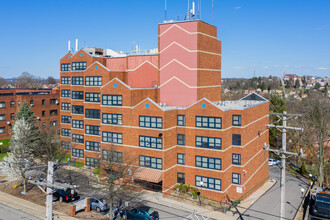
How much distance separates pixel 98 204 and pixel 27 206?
805cm

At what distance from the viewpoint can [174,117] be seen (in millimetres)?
33906

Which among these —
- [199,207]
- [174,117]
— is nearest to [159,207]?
[199,207]

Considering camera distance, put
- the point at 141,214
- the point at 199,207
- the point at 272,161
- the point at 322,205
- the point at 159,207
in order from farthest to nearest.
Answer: the point at 272,161
the point at 199,207
the point at 159,207
the point at 322,205
the point at 141,214

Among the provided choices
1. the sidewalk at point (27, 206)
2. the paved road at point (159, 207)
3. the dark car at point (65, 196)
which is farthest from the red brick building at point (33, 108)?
the dark car at point (65, 196)

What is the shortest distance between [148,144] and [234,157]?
9.93 m

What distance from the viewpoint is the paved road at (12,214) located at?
27891mm

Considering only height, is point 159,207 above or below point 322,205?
below

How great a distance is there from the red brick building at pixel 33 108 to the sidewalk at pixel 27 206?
83.8ft

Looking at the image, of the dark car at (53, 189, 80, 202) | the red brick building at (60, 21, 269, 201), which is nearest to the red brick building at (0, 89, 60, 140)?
the red brick building at (60, 21, 269, 201)

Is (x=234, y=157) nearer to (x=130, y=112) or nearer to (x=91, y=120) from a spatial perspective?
(x=130, y=112)

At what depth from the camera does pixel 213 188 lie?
3189cm

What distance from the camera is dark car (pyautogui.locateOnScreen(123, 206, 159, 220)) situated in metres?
26.3

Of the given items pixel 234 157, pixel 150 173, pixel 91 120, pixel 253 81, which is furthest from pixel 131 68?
pixel 253 81

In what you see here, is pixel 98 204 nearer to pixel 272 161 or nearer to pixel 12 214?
pixel 12 214
